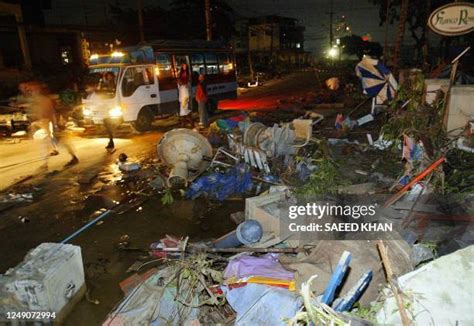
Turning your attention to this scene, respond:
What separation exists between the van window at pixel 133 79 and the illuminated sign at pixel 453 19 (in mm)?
9714

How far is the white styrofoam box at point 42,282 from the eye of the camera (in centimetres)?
382

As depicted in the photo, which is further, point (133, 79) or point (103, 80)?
point (103, 80)

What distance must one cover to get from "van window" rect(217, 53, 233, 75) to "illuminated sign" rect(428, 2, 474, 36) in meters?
10.9

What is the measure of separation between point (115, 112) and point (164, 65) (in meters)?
2.93

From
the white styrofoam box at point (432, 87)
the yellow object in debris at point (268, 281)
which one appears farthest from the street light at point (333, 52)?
the yellow object in debris at point (268, 281)

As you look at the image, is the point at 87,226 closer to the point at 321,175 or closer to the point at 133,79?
the point at 321,175

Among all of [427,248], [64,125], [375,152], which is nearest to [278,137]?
[375,152]

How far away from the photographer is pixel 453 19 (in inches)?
341

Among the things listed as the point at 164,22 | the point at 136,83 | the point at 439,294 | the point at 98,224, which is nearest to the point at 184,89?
the point at 136,83

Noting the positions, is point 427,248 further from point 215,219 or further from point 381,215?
point 215,219

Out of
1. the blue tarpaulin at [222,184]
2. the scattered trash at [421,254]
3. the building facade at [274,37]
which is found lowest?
the blue tarpaulin at [222,184]

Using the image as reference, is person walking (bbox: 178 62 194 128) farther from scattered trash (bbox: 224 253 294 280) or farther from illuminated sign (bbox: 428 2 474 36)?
scattered trash (bbox: 224 253 294 280)

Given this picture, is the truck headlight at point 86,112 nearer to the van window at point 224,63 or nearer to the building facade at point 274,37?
the van window at point 224,63

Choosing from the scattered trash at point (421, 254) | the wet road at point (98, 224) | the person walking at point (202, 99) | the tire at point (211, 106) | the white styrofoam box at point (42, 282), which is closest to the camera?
the white styrofoam box at point (42, 282)
